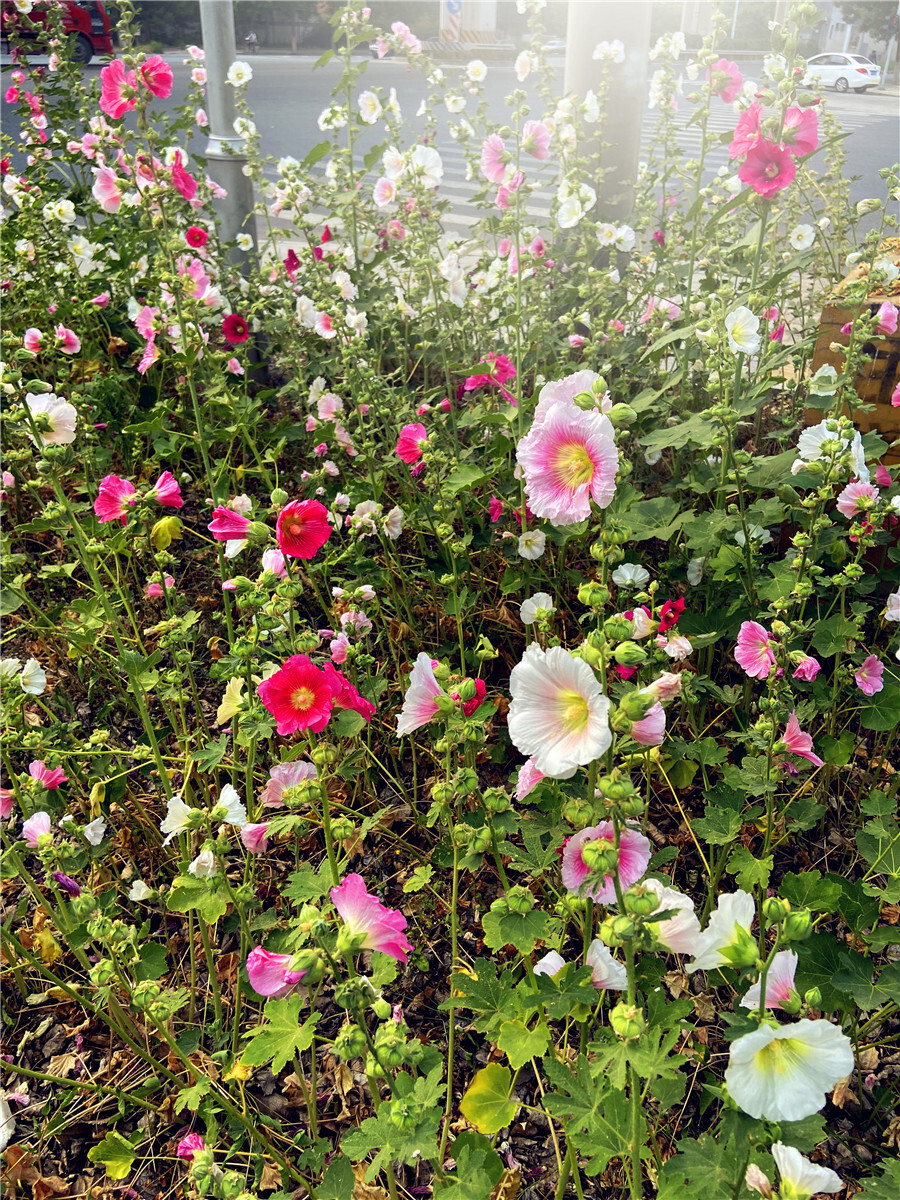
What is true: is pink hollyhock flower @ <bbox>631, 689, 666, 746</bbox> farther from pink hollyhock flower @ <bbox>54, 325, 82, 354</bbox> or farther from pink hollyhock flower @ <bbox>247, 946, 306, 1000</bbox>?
pink hollyhock flower @ <bbox>54, 325, 82, 354</bbox>

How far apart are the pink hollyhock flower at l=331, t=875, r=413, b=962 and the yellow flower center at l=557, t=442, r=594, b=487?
2.00 feet

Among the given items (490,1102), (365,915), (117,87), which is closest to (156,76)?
(117,87)

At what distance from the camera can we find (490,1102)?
1.30m

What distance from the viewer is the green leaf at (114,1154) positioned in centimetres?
138

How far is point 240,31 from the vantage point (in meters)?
30.6

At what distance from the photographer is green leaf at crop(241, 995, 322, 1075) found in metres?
1.19

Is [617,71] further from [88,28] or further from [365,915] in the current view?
[88,28]

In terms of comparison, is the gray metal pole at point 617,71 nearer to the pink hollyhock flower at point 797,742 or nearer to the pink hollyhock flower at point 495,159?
the pink hollyhock flower at point 495,159

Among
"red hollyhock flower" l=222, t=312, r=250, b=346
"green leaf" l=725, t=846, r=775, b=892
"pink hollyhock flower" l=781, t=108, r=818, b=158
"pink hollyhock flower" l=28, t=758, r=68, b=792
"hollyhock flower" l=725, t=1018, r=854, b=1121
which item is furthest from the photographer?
"red hollyhock flower" l=222, t=312, r=250, b=346

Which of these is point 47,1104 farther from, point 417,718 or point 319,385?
point 319,385

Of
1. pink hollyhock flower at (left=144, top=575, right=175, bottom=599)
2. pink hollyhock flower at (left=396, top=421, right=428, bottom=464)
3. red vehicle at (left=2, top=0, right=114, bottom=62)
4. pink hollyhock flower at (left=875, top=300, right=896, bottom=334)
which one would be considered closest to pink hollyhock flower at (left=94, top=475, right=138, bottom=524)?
pink hollyhock flower at (left=144, top=575, right=175, bottom=599)

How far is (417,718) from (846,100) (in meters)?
25.3

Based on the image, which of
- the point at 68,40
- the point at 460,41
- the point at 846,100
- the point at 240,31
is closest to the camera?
the point at 68,40

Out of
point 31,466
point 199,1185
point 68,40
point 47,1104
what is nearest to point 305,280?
point 31,466
